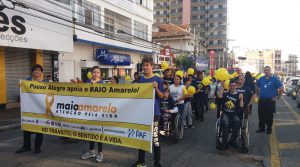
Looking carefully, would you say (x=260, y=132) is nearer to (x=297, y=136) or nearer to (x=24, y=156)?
(x=297, y=136)

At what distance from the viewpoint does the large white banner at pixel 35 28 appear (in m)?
13.7

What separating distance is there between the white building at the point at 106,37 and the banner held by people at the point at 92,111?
10556 millimetres

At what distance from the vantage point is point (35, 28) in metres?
15.3

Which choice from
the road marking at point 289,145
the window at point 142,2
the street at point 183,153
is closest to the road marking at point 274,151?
the street at point 183,153

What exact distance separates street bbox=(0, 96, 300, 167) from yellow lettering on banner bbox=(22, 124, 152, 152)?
52cm

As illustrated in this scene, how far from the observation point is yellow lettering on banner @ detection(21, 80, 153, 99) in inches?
214

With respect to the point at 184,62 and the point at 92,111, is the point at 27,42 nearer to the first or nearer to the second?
the point at 92,111

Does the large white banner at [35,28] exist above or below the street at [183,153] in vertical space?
above

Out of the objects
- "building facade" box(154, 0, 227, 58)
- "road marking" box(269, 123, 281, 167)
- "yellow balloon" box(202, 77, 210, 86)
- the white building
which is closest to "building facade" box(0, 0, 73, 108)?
the white building

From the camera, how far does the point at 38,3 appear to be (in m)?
15.8

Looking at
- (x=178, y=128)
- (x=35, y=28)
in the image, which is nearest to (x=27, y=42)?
(x=35, y=28)

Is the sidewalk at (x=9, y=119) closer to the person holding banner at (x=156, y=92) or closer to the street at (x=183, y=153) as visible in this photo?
the street at (x=183, y=153)

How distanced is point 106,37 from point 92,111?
18048mm

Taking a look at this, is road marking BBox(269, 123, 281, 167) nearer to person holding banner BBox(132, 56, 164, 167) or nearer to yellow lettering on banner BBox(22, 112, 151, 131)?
person holding banner BBox(132, 56, 164, 167)
